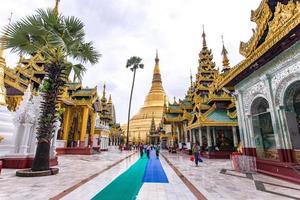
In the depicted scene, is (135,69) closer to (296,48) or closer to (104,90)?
(104,90)

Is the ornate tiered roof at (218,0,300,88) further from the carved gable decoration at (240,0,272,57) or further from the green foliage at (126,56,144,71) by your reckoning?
the green foliage at (126,56,144,71)

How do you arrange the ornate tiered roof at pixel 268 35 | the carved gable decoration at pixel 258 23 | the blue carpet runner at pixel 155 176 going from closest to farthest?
the ornate tiered roof at pixel 268 35
the blue carpet runner at pixel 155 176
the carved gable decoration at pixel 258 23

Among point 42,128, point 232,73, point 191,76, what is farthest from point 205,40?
point 42,128

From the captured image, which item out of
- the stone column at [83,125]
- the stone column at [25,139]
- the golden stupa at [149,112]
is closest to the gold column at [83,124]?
the stone column at [83,125]

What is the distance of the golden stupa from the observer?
A: 182 feet

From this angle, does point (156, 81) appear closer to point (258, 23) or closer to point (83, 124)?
point (83, 124)

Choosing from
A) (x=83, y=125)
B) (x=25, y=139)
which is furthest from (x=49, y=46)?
(x=83, y=125)

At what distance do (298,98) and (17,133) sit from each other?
14.4 m

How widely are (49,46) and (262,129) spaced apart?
11730 millimetres

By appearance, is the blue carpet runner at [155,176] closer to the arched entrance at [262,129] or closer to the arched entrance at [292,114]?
the arched entrance at [262,129]

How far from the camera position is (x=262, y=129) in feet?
31.2

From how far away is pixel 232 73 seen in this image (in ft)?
31.4

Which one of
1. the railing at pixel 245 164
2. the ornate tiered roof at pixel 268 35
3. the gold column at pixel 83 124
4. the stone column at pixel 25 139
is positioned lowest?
the railing at pixel 245 164

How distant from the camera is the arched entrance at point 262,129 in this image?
9.03m
